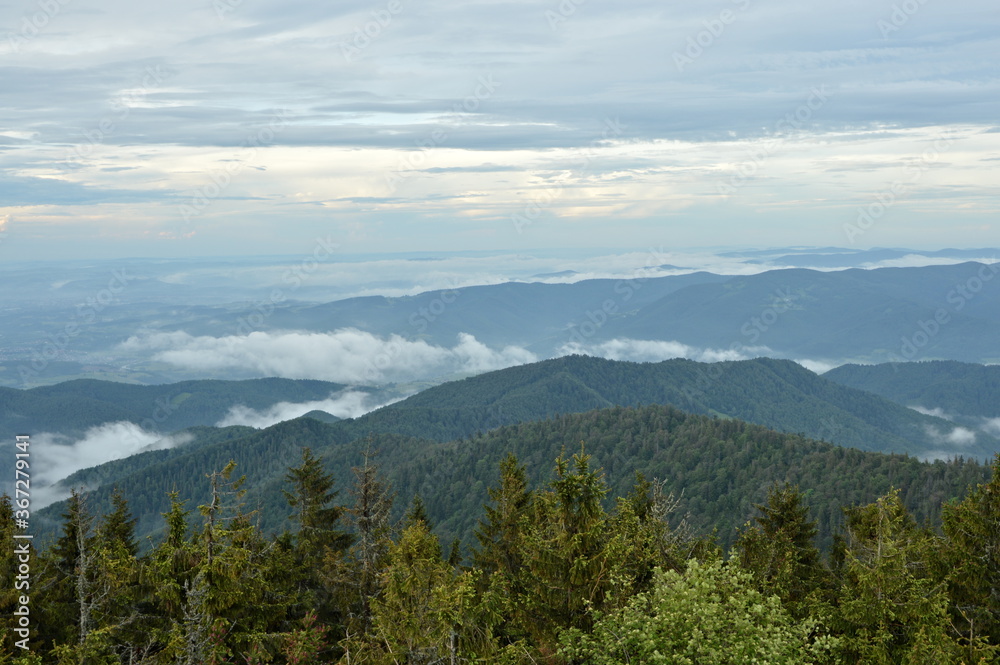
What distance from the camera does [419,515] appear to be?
44875 millimetres

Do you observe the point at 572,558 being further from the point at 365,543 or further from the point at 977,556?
the point at 977,556

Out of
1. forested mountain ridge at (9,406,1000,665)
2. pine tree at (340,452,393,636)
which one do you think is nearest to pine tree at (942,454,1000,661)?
forested mountain ridge at (9,406,1000,665)

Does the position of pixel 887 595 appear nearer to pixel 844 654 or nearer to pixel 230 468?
pixel 844 654

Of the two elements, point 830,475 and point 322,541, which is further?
point 830,475

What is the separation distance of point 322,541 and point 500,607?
18716 millimetres

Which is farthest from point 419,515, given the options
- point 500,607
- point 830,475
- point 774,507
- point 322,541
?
point 830,475

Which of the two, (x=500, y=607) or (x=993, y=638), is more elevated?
(x=500, y=607)

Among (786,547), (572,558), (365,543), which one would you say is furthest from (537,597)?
(786,547)

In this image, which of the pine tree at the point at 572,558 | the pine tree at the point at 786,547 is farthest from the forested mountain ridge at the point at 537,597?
the pine tree at the point at 786,547

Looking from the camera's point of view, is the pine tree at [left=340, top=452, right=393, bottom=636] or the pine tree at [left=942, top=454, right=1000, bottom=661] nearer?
the pine tree at [left=942, top=454, right=1000, bottom=661]

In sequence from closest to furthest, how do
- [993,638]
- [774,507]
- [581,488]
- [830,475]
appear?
[581,488], [993,638], [774,507], [830,475]

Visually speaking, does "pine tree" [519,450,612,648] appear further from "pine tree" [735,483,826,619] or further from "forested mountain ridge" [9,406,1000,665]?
"pine tree" [735,483,826,619]

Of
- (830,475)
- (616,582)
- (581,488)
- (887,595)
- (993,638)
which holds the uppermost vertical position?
(581,488)

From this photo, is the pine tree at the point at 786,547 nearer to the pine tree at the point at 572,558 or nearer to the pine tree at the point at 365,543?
the pine tree at the point at 572,558
